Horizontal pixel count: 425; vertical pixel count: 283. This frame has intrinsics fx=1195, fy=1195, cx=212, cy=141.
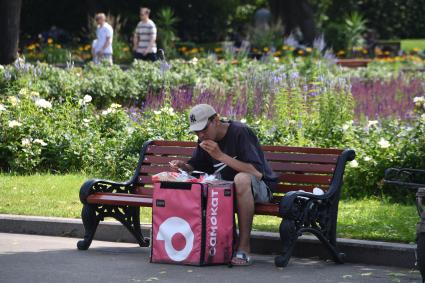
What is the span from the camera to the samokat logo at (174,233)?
Answer: 8.65m

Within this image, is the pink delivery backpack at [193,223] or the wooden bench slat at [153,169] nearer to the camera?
the pink delivery backpack at [193,223]

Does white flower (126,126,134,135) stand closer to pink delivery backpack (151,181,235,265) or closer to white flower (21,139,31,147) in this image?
white flower (21,139,31,147)

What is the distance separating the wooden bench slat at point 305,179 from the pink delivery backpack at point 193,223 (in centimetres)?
85

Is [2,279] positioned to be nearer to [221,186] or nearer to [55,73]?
[221,186]

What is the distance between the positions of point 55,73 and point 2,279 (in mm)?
8939

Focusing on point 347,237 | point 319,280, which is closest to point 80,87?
point 347,237

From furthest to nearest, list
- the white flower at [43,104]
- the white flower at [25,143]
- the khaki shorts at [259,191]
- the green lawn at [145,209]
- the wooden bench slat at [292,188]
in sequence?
the white flower at [43,104]
the white flower at [25,143]
the green lawn at [145,209]
the wooden bench slat at [292,188]
the khaki shorts at [259,191]

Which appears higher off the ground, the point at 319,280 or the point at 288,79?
the point at 288,79

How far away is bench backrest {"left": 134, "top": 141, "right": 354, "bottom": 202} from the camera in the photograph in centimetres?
927

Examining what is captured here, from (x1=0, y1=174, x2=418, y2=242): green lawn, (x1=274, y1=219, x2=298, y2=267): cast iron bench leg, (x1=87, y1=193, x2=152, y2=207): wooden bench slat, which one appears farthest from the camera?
(x1=0, y1=174, x2=418, y2=242): green lawn

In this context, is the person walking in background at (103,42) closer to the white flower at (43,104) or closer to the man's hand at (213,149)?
the white flower at (43,104)

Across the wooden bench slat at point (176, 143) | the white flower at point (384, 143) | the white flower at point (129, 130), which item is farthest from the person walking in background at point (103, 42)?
the wooden bench slat at point (176, 143)

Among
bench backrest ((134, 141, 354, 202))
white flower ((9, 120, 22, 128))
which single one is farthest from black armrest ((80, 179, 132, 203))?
white flower ((9, 120, 22, 128))

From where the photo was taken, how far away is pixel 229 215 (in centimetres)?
866
